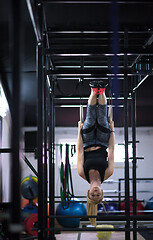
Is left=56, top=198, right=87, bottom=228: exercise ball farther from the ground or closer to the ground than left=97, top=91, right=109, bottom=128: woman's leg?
closer to the ground

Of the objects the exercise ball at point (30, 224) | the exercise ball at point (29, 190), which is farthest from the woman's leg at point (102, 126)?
the exercise ball at point (29, 190)

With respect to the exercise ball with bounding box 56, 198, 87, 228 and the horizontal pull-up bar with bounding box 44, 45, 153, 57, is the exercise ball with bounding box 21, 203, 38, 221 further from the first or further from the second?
the horizontal pull-up bar with bounding box 44, 45, 153, 57

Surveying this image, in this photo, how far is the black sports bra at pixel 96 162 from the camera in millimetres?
3537

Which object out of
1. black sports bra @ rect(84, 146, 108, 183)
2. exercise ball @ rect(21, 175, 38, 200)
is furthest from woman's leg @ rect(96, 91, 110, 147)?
exercise ball @ rect(21, 175, 38, 200)

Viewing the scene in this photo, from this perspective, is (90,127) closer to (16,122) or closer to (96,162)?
(96,162)

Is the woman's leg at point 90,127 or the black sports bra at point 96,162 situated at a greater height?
the woman's leg at point 90,127

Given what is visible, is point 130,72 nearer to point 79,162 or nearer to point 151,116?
point 79,162

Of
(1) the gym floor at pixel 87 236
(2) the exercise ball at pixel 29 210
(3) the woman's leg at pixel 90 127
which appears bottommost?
(1) the gym floor at pixel 87 236

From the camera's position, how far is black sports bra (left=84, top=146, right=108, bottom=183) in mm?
3537

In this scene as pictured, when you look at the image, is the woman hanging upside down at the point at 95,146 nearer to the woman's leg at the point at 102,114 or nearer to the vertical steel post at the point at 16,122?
the woman's leg at the point at 102,114

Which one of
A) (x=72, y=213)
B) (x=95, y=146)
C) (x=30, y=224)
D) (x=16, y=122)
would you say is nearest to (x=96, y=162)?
(x=95, y=146)

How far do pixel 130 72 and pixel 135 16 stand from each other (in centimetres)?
62

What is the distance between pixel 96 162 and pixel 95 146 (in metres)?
0.20

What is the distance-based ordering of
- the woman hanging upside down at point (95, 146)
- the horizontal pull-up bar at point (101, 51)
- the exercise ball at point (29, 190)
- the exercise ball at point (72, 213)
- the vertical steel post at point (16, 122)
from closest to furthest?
the vertical steel post at point (16, 122), the horizontal pull-up bar at point (101, 51), the woman hanging upside down at point (95, 146), the exercise ball at point (29, 190), the exercise ball at point (72, 213)
